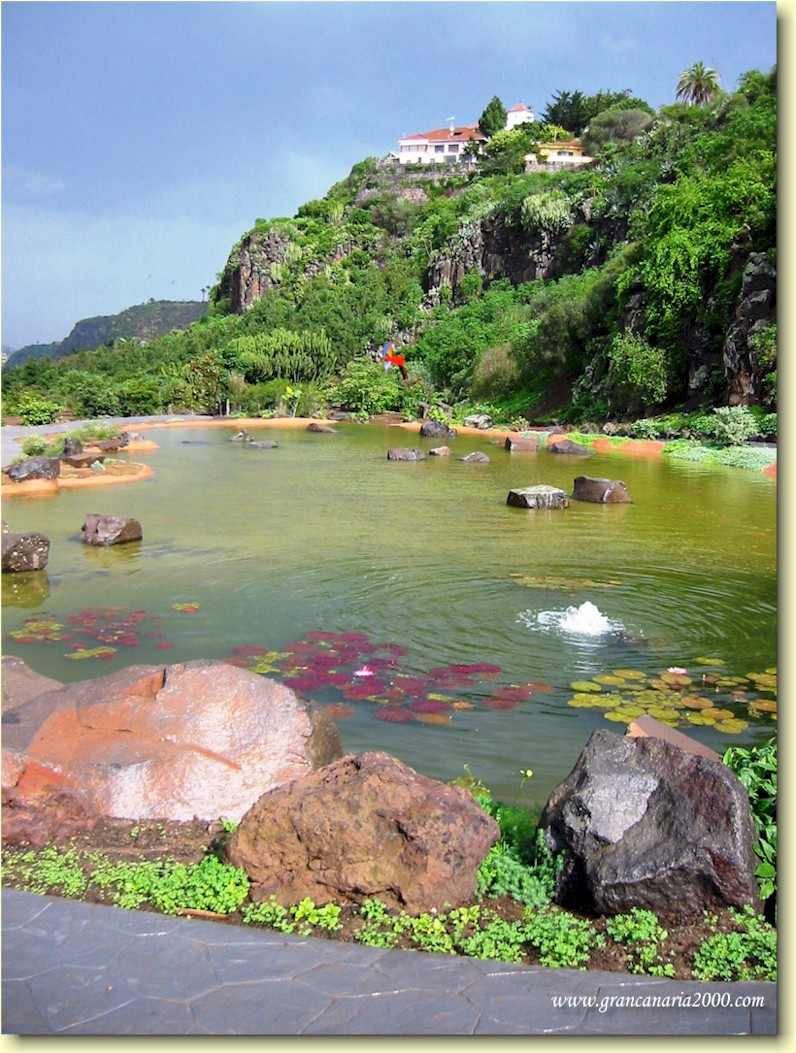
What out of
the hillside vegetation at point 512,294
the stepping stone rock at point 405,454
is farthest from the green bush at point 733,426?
the stepping stone rock at point 405,454

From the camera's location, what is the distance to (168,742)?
12.4ft

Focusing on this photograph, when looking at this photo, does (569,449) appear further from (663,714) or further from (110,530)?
(663,714)

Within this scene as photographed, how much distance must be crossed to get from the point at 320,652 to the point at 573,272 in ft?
135

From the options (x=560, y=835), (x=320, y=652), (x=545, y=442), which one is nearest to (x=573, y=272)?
(x=545, y=442)

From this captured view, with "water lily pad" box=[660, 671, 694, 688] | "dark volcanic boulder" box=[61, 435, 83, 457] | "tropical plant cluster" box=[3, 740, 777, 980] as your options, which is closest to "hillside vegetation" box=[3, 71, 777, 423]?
"dark volcanic boulder" box=[61, 435, 83, 457]

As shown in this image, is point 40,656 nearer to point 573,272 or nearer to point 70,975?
point 70,975

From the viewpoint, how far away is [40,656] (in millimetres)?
6156

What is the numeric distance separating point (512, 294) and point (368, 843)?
44597 millimetres

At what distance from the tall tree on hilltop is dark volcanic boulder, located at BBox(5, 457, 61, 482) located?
61.4 m

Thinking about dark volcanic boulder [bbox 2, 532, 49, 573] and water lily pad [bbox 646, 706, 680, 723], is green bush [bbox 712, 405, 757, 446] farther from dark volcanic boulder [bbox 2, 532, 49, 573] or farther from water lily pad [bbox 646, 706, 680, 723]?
water lily pad [bbox 646, 706, 680, 723]

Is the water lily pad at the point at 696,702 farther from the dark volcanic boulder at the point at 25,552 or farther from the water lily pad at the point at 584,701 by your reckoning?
the dark volcanic boulder at the point at 25,552

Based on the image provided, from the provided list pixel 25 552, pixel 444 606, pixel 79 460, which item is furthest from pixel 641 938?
pixel 79 460

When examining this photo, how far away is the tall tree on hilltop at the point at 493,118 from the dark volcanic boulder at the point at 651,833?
71693 millimetres

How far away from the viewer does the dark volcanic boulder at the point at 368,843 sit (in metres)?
2.90
